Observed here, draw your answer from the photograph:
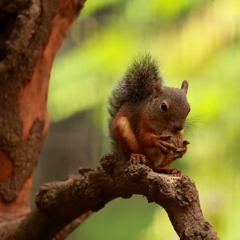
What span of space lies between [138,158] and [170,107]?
18 centimetres

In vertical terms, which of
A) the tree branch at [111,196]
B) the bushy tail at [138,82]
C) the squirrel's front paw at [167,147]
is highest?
the bushy tail at [138,82]

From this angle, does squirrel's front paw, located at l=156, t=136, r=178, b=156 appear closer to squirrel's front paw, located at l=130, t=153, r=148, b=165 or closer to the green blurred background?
squirrel's front paw, located at l=130, t=153, r=148, b=165

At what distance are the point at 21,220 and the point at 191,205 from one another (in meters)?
0.86

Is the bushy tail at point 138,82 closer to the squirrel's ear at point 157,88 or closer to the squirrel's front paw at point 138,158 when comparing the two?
the squirrel's ear at point 157,88

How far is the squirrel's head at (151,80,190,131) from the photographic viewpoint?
1.30 m

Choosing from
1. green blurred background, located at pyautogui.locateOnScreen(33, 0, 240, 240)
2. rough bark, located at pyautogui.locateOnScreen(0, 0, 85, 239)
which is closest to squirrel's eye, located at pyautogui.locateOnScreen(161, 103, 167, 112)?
rough bark, located at pyautogui.locateOnScreen(0, 0, 85, 239)

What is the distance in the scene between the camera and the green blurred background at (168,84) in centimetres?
265

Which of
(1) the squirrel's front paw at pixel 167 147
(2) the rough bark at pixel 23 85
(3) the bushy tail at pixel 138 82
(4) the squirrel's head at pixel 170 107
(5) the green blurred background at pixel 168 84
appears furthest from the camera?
(5) the green blurred background at pixel 168 84

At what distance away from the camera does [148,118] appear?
135cm

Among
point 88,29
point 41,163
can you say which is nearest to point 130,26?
point 88,29

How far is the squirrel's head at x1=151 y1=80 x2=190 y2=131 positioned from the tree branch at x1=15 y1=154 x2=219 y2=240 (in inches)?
6.6

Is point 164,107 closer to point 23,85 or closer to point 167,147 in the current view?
point 167,147

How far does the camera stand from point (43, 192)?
5.24 feet

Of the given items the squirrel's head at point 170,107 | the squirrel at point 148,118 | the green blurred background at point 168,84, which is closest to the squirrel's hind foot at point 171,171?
the squirrel at point 148,118
